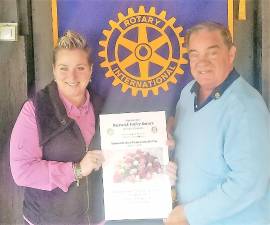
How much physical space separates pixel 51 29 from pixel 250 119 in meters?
0.61

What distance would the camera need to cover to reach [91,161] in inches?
45.8

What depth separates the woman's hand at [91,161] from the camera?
117 centimetres

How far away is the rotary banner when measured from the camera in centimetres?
117

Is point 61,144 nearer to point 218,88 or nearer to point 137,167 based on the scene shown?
point 137,167

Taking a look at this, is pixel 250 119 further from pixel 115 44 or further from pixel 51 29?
pixel 51 29

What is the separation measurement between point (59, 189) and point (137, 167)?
0.23 metres

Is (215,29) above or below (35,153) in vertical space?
above

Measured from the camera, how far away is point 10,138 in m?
1.19

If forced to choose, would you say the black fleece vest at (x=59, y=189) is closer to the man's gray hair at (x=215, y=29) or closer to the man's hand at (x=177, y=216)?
the man's hand at (x=177, y=216)

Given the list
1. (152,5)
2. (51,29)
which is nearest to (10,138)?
(51,29)

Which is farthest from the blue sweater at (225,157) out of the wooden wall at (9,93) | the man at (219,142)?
the wooden wall at (9,93)

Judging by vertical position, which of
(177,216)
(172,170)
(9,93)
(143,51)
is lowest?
(177,216)

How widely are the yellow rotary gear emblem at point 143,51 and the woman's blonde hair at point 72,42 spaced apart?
4 centimetres

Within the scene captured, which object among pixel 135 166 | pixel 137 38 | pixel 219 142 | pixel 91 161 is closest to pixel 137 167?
pixel 135 166
